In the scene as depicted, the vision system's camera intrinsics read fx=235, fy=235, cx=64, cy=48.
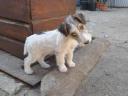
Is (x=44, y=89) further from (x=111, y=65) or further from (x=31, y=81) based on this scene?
(x=111, y=65)

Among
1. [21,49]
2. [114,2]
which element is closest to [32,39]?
[21,49]

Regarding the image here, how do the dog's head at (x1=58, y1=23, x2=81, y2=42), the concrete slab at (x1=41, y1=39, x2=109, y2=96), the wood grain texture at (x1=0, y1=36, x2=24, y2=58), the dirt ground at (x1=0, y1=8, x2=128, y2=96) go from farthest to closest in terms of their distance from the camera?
1. the wood grain texture at (x1=0, y1=36, x2=24, y2=58)
2. the dirt ground at (x1=0, y1=8, x2=128, y2=96)
3. the concrete slab at (x1=41, y1=39, x2=109, y2=96)
4. the dog's head at (x1=58, y1=23, x2=81, y2=42)

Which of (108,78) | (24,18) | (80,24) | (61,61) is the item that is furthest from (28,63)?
(108,78)

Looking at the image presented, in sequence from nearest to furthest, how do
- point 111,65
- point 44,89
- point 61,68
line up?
1. point 44,89
2. point 61,68
3. point 111,65

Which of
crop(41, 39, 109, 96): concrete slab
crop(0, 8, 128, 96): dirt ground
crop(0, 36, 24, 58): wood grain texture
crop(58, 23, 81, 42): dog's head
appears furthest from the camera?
crop(0, 36, 24, 58): wood grain texture

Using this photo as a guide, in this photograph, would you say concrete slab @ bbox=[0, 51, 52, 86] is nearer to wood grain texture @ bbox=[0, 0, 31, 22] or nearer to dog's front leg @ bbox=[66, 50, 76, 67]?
dog's front leg @ bbox=[66, 50, 76, 67]

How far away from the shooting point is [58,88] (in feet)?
6.66

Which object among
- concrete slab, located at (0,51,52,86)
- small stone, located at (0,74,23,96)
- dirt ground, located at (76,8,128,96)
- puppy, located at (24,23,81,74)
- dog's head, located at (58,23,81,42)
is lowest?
dirt ground, located at (76,8,128,96)

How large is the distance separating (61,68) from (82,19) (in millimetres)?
539

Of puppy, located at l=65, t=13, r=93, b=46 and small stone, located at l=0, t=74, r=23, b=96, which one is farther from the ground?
puppy, located at l=65, t=13, r=93, b=46

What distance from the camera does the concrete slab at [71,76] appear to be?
2.02m

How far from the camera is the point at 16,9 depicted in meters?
2.44

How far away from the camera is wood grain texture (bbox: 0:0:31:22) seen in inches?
90.8

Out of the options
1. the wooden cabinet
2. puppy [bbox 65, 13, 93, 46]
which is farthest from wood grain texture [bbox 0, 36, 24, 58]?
puppy [bbox 65, 13, 93, 46]
